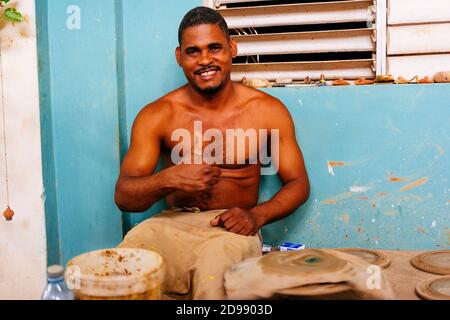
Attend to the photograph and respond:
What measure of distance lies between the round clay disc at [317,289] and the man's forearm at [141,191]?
3.03ft

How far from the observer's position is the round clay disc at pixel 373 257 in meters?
2.52

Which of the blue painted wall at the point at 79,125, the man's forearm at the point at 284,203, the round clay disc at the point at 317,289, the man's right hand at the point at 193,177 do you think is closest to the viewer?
the round clay disc at the point at 317,289

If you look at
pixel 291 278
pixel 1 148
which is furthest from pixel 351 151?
pixel 1 148

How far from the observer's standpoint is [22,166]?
3.13 metres

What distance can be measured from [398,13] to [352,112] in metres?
0.66

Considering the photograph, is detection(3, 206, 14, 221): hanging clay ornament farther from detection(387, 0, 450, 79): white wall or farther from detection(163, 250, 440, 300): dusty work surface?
detection(387, 0, 450, 79): white wall

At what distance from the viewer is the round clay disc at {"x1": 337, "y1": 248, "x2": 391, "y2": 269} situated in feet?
8.26

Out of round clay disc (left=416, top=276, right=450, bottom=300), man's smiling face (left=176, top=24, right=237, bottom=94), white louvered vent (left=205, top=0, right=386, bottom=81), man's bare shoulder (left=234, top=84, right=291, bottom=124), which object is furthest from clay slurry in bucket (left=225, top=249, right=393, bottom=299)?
white louvered vent (left=205, top=0, right=386, bottom=81)

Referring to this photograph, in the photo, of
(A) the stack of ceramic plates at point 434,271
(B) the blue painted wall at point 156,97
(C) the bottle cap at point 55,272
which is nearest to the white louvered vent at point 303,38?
(B) the blue painted wall at point 156,97

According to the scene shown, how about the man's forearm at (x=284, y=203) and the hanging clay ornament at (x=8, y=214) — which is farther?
the hanging clay ornament at (x=8, y=214)

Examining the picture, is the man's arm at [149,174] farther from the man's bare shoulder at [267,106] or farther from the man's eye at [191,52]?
the man's bare shoulder at [267,106]

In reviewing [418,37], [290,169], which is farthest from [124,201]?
[418,37]

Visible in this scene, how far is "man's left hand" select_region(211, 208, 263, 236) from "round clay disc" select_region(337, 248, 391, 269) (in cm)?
→ 67

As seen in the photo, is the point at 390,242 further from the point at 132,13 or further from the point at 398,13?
the point at 132,13
